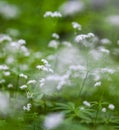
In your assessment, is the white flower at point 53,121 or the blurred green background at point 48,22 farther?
the blurred green background at point 48,22

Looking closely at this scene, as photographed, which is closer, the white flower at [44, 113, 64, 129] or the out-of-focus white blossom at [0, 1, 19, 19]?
the white flower at [44, 113, 64, 129]

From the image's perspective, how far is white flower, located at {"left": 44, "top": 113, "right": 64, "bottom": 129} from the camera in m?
1.94

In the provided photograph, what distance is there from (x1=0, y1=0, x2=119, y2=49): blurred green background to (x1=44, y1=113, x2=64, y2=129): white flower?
4.77 ft

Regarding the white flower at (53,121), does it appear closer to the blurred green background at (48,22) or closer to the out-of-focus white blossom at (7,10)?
the blurred green background at (48,22)

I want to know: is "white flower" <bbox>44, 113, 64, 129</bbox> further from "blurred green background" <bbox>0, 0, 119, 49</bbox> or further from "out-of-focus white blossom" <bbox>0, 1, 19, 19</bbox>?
"out-of-focus white blossom" <bbox>0, 1, 19, 19</bbox>

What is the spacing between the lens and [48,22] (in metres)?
3.76

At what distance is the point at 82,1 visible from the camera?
13.5 feet

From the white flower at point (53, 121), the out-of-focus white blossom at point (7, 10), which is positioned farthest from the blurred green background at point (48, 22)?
the white flower at point (53, 121)

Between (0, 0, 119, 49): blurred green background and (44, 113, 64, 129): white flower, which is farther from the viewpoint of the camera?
(0, 0, 119, 49): blurred green background

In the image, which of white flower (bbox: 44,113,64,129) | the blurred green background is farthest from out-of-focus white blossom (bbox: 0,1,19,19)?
white flower (bbox: 44,113,64,129)

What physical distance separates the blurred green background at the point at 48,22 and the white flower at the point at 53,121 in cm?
145

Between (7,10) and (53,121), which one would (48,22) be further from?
(53,121)

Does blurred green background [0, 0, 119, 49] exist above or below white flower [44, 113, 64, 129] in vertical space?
above

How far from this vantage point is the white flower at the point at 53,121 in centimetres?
194
